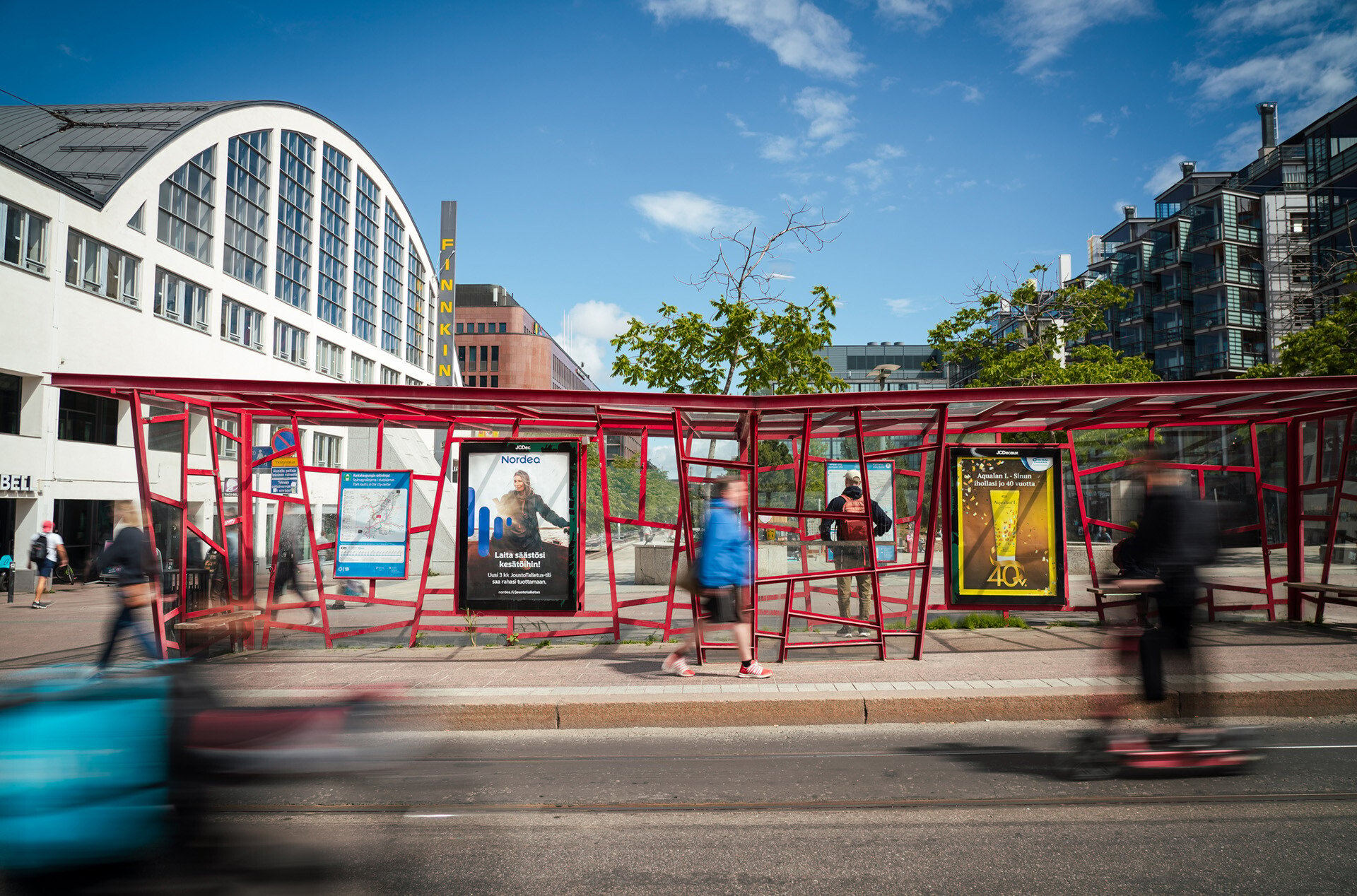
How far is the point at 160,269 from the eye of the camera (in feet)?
102

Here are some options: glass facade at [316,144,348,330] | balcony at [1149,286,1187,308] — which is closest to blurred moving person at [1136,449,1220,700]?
glass facade at [316,144,348,330]

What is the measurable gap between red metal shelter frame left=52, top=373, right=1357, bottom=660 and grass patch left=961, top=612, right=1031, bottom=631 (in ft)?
2.41

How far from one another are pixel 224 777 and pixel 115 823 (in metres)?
0.34

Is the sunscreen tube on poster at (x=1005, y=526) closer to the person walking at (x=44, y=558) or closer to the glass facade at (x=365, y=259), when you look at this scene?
the person walking at (x=44, y=558)

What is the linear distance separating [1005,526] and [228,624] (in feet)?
27.8

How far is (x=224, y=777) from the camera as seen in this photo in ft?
10.0

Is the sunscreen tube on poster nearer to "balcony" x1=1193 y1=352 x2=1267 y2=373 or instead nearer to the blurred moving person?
the blurred moving person

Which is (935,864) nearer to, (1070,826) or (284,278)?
(1070,826)

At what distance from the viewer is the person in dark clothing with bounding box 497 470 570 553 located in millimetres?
9281

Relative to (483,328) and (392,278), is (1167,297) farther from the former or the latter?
(483,328)

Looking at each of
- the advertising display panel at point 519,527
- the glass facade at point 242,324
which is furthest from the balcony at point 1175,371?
the advertising display panel at point 519,527

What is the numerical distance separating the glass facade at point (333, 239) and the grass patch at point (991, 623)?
140 feet

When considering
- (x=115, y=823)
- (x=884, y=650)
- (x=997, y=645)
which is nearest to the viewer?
(x=115, y=823)

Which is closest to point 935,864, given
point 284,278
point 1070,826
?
point 1070,826
